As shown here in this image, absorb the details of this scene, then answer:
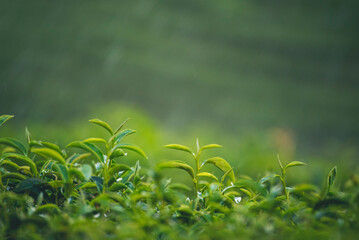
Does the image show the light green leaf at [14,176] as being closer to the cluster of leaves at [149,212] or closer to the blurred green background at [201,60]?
the cluster of leaves at [149,212]

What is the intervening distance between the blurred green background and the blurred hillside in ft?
0.09

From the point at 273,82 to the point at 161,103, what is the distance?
2929mm

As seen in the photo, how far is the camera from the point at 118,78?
8.52 metres

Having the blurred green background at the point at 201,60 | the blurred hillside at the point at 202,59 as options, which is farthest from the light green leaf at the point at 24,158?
the blurred hillside at the point at 202,59

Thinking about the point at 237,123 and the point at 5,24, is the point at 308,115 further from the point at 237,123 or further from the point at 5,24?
the point at 5,24

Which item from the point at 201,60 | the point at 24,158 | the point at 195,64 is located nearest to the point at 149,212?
the point at 24,158

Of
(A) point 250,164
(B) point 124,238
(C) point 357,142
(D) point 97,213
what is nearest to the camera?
(B) point 124,238

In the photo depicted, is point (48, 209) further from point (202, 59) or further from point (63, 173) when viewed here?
point (202, 59)

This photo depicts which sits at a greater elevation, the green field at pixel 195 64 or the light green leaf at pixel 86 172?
the green field at pixel 195 64

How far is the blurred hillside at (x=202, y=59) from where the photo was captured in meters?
7.85

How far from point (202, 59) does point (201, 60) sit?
1.9 inches

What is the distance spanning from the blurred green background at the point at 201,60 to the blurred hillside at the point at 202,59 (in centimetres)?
3

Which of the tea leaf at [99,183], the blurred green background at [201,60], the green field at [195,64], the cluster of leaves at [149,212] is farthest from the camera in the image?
the blurred green background at [201,60]

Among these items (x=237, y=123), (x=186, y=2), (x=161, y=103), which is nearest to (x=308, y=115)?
(x=237, y=123)
